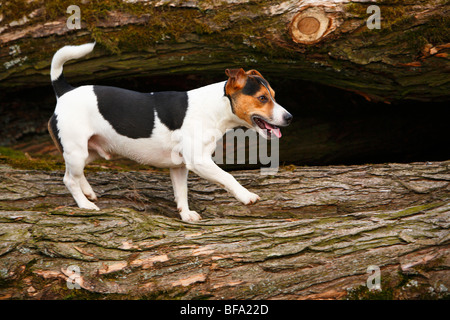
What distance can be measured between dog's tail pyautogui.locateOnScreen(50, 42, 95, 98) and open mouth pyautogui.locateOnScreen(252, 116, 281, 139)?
6.30ft

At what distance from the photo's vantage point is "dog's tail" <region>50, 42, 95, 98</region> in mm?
5152

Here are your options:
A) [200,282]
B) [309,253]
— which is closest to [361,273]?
[309,253]

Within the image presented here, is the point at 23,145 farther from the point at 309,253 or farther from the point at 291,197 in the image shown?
the point at 309,253

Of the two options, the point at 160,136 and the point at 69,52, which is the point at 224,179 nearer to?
the point at 160,136

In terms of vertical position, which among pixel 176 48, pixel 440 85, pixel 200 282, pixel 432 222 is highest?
pixel 176 48

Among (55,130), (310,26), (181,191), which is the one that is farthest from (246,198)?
(310,26)

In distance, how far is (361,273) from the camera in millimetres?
4000

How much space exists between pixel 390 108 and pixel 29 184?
17.0 feet

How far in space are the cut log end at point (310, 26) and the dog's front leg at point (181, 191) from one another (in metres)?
2.08

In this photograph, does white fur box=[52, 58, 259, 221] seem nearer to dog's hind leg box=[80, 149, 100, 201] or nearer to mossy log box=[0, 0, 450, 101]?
dog's hind leg box=[80, 149, 100, 201]

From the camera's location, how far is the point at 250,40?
6008 millimetres

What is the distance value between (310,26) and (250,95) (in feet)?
4.78

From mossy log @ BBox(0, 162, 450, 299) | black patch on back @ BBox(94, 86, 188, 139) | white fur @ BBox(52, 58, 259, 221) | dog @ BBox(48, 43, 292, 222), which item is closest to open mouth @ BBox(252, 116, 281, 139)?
dog @ BBox(48, 43, 292, 222)

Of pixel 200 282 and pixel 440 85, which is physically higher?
pixel 440 85
